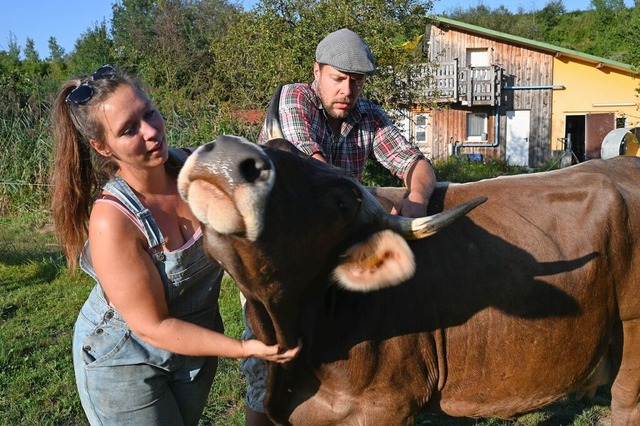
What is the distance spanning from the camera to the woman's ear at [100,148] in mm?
2848

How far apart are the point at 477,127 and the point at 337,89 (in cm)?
3157

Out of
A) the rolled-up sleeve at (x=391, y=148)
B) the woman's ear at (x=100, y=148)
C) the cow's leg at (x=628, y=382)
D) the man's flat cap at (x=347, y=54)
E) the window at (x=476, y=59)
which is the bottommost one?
the cow's leg at (x=628, y=382)

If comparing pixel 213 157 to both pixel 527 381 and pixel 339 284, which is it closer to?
pixel 339 284

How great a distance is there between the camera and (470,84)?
105 ft

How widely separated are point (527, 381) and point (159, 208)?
2.17 meters

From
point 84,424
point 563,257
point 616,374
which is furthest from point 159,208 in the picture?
point 616,374

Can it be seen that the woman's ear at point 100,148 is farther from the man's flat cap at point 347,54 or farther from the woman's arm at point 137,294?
the man's flat cap at point 347,54

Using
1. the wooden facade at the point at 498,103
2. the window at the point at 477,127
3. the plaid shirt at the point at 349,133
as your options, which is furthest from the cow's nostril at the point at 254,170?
the window at the point at 477,127

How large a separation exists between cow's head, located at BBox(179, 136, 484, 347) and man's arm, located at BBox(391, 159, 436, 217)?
1.91 feet

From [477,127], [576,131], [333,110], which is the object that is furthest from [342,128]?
[576,131]

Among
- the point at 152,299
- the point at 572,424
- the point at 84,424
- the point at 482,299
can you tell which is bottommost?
the point at 572,424

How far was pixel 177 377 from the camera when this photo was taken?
314 cm

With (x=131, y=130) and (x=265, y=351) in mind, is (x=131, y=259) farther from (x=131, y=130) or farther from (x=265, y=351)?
(x=265, y=351)

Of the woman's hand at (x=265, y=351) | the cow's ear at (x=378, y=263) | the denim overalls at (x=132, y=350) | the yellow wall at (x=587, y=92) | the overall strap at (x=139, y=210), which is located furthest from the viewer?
the yellow wall at (x=587, y=92)
